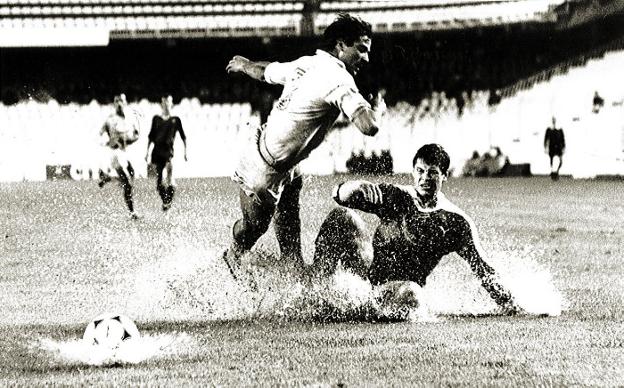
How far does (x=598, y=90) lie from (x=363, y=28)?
17504 mm

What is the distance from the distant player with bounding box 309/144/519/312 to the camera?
508cm

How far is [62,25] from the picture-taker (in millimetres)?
30656

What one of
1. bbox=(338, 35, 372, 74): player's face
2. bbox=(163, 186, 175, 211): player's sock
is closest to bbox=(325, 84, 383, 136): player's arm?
bbox=(338, 35, 372, 74): player's face

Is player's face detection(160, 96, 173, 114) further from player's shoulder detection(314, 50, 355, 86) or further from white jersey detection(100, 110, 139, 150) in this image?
player's shoulder detection(314, 50, 355, 86)

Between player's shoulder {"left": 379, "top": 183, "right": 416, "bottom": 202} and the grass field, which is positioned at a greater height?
player's shoulder {"left": 379, "top": 183, "right": 416, "bottom": 202}

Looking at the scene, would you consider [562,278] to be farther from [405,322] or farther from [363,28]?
[363,28]

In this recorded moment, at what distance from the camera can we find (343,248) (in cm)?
524

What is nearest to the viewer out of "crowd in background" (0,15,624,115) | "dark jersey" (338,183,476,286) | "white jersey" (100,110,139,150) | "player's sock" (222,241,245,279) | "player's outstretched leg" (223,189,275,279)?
"dark jersey" (338,183,476,286)

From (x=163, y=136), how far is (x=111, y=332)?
9.28 meters

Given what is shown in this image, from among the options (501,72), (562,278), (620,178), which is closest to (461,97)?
→ (501,72)

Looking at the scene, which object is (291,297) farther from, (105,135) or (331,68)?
(105,135)

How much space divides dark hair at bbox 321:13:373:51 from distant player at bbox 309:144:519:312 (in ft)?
2.20

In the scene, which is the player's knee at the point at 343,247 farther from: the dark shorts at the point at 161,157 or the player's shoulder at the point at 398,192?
the dark shorts at the point at 161,157

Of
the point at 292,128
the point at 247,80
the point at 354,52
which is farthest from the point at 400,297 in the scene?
the point at 247,80
